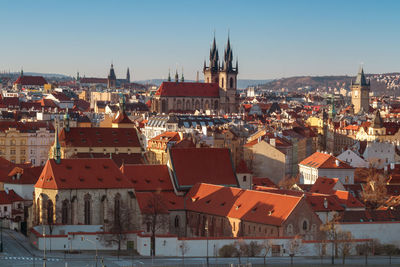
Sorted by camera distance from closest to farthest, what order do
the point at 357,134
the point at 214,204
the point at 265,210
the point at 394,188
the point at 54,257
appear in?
the point at 54,257 → the point at 265,210 → the point at 214,204 → the point at 394,188 → the point at 357,134

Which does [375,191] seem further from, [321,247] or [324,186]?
[321,247]

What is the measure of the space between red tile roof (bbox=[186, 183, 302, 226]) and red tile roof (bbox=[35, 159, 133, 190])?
22.7 ft

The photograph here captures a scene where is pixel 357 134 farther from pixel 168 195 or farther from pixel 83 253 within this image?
pixel 83 253

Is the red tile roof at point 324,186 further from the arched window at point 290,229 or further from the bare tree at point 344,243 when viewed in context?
the arched window at point 290,229

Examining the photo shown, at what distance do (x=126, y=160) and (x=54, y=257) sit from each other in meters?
38.9

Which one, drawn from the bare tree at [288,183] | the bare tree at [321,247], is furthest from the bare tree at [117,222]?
the bare tree at [288,183]

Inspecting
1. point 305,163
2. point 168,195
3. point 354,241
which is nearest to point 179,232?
point 168,195

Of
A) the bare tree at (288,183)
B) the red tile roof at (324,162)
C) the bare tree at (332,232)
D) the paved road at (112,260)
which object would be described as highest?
the red tile roof at (324,162)

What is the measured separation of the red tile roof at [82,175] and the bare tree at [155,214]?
8.37ft

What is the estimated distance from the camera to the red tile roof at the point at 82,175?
82062 mm

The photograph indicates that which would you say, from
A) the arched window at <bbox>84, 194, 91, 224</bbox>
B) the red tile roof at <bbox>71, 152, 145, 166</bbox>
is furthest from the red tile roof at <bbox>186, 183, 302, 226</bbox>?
the red tile roof at <bbox>71, 152, 145, 166</bbox>

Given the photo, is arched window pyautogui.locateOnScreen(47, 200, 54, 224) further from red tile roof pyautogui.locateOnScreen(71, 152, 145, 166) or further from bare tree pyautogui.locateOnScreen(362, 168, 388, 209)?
bare tree pyautogui.locateOnScreen(362, 168, 388, 209)

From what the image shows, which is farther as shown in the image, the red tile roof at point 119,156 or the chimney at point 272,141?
the chimney at point 272,141

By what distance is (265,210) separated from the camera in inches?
3113
